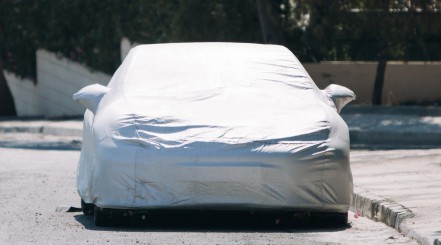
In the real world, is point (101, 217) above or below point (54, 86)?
above

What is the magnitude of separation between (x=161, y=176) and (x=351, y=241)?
4.63ft

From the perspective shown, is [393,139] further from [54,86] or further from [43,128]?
[54,86]

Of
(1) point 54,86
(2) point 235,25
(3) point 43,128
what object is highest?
(2) point 235,25

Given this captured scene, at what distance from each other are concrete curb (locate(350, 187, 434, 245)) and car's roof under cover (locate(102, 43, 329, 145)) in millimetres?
907

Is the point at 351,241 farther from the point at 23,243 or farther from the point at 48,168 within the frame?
the point at 48,168

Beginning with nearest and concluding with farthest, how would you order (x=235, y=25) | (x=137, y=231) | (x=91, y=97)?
(x=137, y=231)
(x=91, y=97)
(x=235, y=25)

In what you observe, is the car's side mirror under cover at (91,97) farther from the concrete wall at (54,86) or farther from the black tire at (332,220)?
the concrete wall at (54,86)

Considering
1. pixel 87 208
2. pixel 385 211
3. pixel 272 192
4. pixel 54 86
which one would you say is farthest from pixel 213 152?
pixel 54 86

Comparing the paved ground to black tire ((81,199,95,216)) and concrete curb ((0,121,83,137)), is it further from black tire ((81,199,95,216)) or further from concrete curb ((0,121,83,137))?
concrete curb ((0,121,83,137))

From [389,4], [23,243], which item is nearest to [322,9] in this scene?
[389,4]

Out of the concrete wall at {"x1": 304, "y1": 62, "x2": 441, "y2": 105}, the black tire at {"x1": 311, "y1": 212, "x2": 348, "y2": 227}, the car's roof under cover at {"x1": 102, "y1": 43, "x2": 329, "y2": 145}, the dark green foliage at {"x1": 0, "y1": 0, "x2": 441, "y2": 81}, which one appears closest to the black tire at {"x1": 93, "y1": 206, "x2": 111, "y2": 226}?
the car's roof under cover at {"x1": 102, "y1": 43, "x2": 329, "y2": 145}

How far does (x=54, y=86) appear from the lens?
26.1m

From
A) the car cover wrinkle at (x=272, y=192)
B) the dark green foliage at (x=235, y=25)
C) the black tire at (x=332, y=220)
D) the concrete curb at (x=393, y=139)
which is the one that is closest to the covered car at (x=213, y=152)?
the car cover wrinkle at (x=272, y=192)

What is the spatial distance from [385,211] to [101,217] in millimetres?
2288
